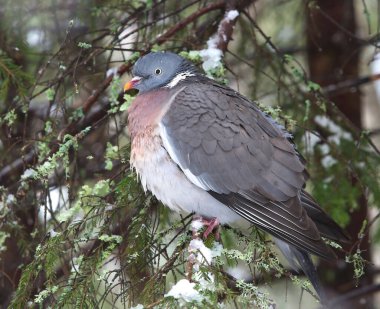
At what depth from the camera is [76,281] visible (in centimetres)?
298

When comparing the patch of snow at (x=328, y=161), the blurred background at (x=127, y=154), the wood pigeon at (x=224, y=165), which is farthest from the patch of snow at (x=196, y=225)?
the patch of snow at (x=328, y=161)

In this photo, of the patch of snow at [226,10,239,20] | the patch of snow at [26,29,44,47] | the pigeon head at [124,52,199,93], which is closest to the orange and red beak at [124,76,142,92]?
the pigeon head at [124,52,199,93]

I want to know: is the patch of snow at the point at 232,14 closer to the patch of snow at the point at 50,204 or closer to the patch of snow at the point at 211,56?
the patch of snow at the point at 211,56

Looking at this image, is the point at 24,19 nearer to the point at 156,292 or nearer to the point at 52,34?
the point at 52,34

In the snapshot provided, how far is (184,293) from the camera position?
252cm

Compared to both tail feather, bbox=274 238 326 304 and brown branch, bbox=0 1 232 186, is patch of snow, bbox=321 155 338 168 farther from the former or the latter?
brown branch, bbox=0 1 232 186

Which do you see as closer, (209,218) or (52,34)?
(209,218)

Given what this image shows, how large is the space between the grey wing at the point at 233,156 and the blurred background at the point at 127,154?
0.22 metres

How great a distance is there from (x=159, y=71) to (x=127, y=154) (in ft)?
1.78

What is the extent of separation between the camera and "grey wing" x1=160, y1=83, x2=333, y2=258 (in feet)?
11.5

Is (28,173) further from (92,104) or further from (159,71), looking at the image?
(159,71)

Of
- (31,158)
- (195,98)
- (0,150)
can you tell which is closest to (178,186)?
(195,98)

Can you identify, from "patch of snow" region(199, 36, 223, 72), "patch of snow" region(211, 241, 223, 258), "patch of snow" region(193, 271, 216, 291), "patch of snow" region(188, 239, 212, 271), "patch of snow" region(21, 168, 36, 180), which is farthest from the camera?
"patch of snow" region(199, 36, 223, 72)

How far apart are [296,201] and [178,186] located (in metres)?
0.64
